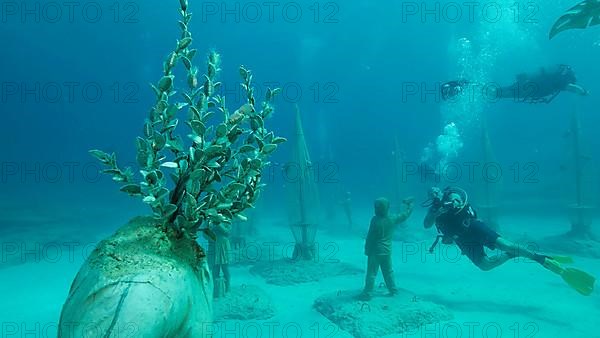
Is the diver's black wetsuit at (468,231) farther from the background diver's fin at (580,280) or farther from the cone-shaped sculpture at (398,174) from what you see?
the cone-shaped sculpture at (398,174)

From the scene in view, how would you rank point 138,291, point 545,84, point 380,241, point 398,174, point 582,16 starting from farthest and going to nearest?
point 398,174, point 380,241, point 545,84, point 582,16, point 138,291

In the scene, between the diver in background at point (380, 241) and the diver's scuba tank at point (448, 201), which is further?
the diver in background at point (380, 241)

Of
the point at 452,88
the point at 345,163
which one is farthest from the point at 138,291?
the point at 345,163

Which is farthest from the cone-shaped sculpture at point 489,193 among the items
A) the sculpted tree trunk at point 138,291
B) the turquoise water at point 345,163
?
the sculpted tree trunk at point 138,291

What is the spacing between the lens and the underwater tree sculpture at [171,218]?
1.79 meters

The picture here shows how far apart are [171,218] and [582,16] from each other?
408cm

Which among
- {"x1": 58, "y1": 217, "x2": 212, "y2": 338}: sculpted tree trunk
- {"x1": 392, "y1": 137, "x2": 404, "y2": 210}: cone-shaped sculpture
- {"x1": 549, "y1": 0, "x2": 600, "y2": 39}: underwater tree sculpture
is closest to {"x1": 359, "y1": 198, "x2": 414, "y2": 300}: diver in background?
{"x1": 549, "y1": 0, "x2": 600, "y2": 39}: underwater tree sculpture

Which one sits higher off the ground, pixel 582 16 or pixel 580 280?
pixel 582 16

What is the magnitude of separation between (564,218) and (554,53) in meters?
104

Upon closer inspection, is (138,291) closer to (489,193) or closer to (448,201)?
(448,201)

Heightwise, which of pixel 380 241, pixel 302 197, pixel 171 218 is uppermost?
pixel 171 218

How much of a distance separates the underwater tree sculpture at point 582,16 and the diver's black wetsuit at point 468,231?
4.01 metres

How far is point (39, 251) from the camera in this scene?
13594 mm

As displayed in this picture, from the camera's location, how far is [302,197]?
439 inches
